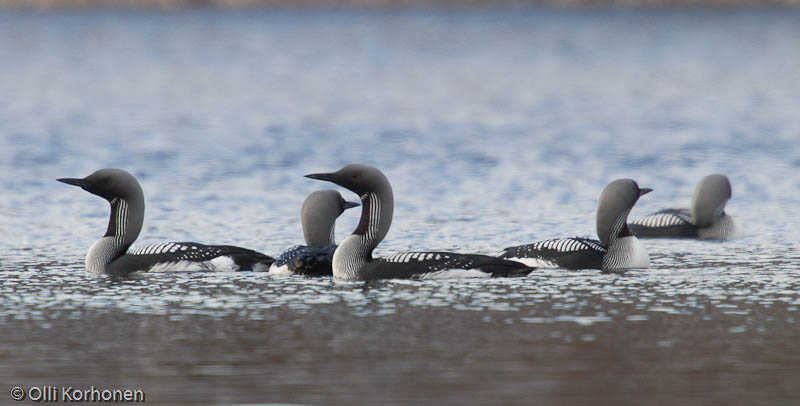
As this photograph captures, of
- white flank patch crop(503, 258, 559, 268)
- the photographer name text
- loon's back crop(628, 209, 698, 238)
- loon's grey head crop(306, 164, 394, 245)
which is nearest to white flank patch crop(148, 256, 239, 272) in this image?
loon's grey head crop(306, 164, 394, 245)

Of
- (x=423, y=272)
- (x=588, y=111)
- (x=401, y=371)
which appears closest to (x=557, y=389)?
(x=401, y=371)

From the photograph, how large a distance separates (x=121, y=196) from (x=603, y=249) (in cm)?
379

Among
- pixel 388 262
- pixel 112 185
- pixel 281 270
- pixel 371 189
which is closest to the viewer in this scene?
pixel 388 262

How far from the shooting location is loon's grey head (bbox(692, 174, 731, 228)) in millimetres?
14258

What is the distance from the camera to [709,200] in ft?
47.7

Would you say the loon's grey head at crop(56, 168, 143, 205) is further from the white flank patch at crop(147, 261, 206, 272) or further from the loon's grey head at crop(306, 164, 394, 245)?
the loon's grey head at crop(306, 164, 394, 245)

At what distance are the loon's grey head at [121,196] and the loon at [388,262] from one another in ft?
5.24

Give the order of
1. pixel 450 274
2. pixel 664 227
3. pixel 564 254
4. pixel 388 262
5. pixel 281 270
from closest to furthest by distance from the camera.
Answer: pixel 450 274 < pixel 388 262 < pixel 281 270 < pixel 564 254 < pixel 664 227

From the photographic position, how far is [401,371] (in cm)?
848

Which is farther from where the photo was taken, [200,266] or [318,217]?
[318,217]

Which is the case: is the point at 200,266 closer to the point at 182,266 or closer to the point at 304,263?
the point at 182,266

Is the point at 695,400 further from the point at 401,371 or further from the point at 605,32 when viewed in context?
the point at 605,32

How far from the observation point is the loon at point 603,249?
11977 mm

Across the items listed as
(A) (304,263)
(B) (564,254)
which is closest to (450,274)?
(B) (564,254)
